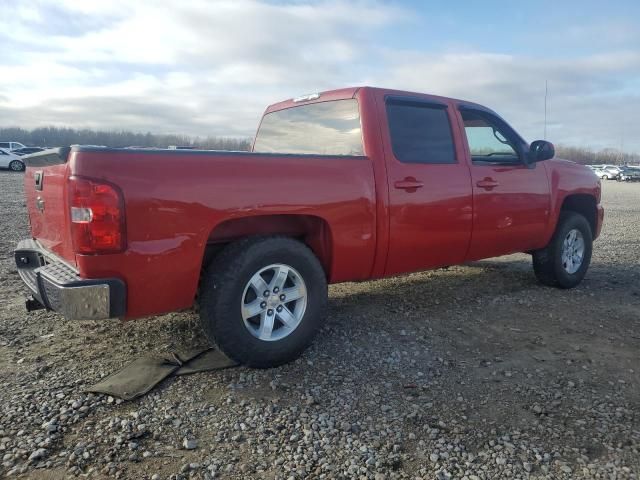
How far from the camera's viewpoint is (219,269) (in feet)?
10.9

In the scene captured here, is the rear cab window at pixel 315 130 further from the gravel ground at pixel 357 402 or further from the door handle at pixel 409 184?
the gravel ground at pixel 357 402

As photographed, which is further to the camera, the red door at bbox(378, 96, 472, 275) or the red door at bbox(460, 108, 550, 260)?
the red door at bbox(460, 108, 550, 260)

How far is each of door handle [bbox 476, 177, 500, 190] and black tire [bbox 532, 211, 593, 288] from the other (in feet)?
4.38

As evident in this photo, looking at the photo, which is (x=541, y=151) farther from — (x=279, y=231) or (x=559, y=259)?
(x=279, y=231)

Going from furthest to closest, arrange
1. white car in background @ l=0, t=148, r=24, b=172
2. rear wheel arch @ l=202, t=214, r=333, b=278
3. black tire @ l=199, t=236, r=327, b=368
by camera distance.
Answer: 1. white car in background @ l=0, t=148, r=24, b=172
2. rear wheel arch @ l=202, t=214, r=333, b=278
3. black tire @ l=199, t=236, r=327, b=368

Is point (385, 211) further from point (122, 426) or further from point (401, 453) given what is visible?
point (122, 426)

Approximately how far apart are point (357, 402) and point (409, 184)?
1787 millimetres

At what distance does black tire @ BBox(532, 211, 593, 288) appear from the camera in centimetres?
571

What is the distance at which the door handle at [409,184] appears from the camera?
161 inches

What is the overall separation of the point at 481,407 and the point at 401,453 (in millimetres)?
723

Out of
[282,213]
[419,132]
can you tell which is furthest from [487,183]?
[282,213]

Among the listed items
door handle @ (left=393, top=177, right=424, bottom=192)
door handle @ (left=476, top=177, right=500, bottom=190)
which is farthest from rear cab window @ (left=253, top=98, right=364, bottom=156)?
door handle @ (left=476, top=177, right=500, bottom=190)

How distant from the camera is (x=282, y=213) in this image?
3496mm

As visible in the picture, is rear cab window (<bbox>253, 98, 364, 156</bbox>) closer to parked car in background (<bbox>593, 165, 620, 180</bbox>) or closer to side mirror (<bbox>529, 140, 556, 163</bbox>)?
side mirror (<bbox>529, 140, 556, 163</bbox>)
